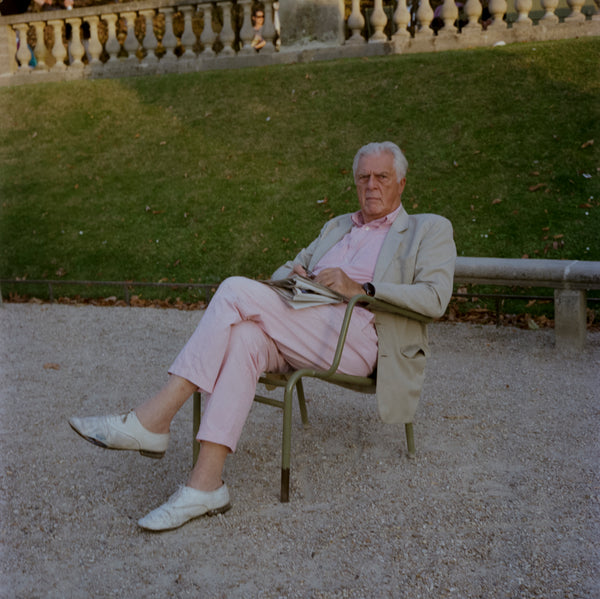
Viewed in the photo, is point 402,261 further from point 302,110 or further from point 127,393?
point 302,110

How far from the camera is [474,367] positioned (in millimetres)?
5184

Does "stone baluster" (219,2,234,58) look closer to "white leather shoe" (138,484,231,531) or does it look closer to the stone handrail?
the stone handrail

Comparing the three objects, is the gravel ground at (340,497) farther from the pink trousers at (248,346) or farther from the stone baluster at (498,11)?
the stone baluster at (498,11)

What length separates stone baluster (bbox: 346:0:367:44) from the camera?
11.1m

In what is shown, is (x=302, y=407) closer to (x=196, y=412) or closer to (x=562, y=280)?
(x=196, y=412)

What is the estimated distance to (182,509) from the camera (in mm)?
2844

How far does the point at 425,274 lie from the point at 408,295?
201mm

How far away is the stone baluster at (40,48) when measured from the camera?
524 inches

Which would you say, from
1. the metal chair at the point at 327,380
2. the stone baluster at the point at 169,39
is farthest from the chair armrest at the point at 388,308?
the stone baluster at the point at 169,39

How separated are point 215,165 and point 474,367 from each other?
5174mm

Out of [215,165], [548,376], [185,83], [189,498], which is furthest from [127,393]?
[185,83]

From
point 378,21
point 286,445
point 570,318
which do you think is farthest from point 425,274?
point 378,21

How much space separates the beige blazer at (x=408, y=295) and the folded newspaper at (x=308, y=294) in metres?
0.20

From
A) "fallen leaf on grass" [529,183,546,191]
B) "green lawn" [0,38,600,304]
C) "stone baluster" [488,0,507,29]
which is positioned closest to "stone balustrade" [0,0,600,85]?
"stone baluster" [488,0,507,29]
